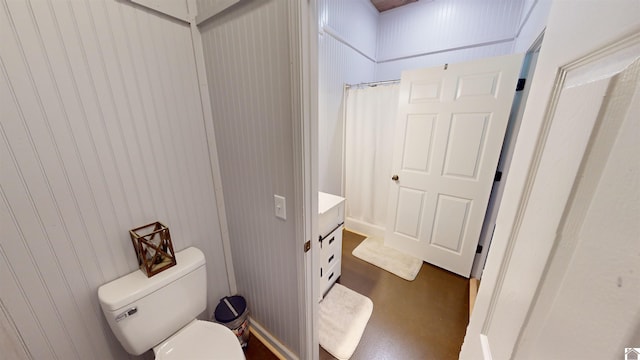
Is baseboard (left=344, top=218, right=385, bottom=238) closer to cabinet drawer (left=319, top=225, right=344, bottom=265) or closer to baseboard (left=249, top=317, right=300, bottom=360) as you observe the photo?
cabinet drawer (left=319, top=225, right=344, bottom=265)

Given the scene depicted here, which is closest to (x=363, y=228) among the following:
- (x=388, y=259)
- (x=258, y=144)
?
(x=388, y=259)

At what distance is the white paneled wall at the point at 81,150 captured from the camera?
0.75 meters

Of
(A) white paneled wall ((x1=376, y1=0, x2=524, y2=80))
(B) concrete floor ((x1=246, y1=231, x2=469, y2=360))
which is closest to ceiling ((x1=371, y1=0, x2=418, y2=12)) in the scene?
(A) white paneled wall ((x1=376, y1=0, x2=524, y2=80))

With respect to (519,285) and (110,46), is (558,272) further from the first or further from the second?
(110,46)

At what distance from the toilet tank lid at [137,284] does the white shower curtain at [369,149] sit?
1.98 meters

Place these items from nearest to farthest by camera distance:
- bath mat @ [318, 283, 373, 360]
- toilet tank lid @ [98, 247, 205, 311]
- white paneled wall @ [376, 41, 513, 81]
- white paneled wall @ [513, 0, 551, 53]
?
toilet tank lid @ [98, 247, 205, 311] → white paneled wall @ [513, 0, 551, 53] → bath mat @ [318, 283, 373, 360] → white paneled wall @ [376, 41, 513, 81]

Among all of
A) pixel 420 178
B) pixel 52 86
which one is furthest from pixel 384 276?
pixel 52 86

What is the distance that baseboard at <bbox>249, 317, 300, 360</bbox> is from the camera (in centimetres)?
129

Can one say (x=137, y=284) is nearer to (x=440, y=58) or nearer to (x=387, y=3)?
(x=440, y=58)

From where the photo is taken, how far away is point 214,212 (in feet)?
4.55

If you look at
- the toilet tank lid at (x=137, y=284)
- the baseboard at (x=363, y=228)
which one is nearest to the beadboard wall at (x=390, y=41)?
the baseboard at (x=363, y=228)

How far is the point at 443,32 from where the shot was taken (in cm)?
253

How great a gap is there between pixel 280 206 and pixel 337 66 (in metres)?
1.99

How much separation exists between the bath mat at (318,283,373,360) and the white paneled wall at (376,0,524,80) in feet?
9.52
